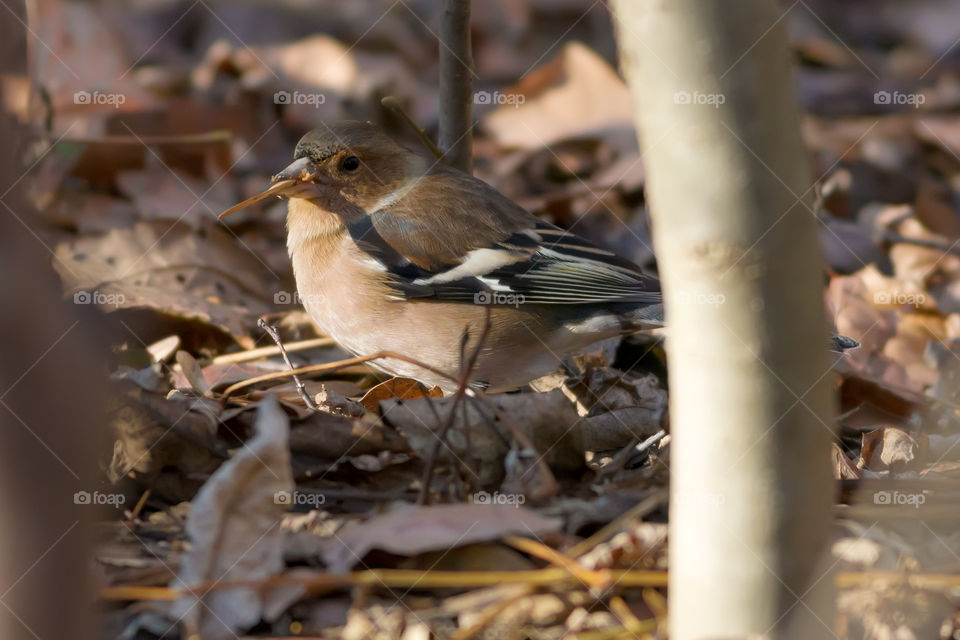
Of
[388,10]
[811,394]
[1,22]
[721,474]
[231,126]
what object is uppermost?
[388,10]

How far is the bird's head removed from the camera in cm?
458

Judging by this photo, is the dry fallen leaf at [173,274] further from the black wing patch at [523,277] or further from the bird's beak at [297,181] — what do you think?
the black wing patch at [523,277]

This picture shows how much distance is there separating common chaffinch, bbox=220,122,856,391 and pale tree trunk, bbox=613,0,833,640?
2.40 m

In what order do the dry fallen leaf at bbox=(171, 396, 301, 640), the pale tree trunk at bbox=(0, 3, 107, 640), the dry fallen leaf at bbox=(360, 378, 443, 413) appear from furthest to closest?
the dry fallen leaf at bbox=(360, 378, 443, 413) → the dry fallen leaf at bbox=(171, 396, 301, 640) → the pale tree trunk at bbox=(0, 3, 107, 640)

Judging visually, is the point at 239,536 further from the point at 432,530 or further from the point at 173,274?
the point at 173,274

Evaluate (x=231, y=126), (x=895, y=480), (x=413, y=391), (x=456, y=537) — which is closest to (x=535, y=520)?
(x=456, y=537)

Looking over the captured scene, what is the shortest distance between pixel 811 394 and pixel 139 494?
1.93 meters

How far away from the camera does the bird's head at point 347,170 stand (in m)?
4.58

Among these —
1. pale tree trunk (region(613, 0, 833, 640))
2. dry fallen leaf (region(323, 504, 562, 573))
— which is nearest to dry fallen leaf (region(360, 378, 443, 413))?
dry fallen leaf (region(323, 504, 562, 573))

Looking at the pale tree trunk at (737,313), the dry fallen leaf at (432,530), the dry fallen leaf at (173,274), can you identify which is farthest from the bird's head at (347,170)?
the pale tree trunk at (737,313)

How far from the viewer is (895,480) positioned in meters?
2.82

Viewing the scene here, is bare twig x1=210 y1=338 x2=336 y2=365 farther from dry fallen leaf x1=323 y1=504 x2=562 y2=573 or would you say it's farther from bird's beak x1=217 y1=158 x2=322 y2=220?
dry fallen leaf x1=323 y1=504 x2=562 y2=573

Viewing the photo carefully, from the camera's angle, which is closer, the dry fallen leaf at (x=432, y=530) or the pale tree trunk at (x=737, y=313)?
the pale tree trunk at (x=737, y=313)

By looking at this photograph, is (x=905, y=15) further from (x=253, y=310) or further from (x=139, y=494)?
(x=139, y=494)
